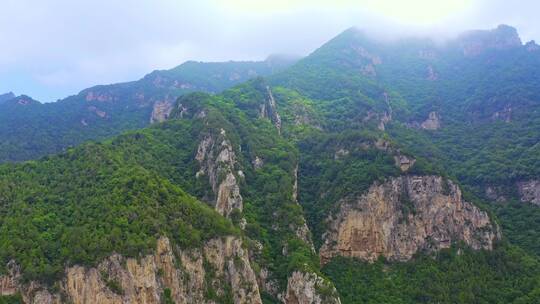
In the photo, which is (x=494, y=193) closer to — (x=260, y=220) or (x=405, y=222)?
(x=405, y=222)

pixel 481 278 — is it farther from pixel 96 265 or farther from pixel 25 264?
pixel 25 264

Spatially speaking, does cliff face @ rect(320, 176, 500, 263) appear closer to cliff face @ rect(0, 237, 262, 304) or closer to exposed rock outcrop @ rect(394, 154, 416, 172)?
exposed rock outcrop @ rect(394, 154, 416, 172)

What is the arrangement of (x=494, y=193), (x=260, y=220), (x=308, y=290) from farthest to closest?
(x=494, y=193), (x=260, y=220), (x=308, y=290)

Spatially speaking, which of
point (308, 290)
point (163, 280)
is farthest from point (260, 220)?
point (163, 280)

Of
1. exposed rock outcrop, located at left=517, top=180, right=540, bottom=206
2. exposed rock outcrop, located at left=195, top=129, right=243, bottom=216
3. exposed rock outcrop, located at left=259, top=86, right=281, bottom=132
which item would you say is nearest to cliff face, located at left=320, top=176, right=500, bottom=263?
exposed rock outcrop, located at left=517, top=180, right=540, bottom=206

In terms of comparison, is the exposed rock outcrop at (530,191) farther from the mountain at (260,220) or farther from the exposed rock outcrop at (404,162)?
the exposed rock outcrop at (404,162)

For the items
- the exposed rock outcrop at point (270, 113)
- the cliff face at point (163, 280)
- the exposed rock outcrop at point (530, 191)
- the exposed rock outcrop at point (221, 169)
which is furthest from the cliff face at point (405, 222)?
the exposed rock outcrop at point (270, 113)

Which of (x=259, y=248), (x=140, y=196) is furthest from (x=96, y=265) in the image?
(x=259, y=248)

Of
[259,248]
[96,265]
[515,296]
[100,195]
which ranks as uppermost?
[100,195]
